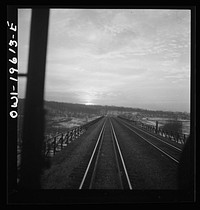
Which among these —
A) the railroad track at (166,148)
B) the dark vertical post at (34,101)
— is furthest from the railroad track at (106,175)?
the railroad track at (166,148)

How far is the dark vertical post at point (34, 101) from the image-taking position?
4.14 meters

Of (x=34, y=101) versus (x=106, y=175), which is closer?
(x=34, y=101)

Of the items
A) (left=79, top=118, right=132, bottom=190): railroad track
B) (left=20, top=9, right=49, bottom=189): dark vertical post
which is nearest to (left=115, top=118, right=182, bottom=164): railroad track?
(left=79, top=118, right=132, bottom=190): railroad track

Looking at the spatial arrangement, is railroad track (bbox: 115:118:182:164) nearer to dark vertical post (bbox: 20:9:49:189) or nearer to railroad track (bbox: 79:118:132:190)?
railroad track (bbox: 79:118:132:190)

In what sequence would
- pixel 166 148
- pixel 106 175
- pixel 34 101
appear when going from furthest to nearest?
pixel 166 148, pixel 106 175, pixel 34 101

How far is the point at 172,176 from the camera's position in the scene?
6297mm

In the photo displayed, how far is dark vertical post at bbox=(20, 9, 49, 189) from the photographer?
13.6ft

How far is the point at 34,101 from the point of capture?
13.6ft

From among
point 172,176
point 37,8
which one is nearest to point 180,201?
point 172,176

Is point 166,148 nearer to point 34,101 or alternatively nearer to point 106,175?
point 106,175

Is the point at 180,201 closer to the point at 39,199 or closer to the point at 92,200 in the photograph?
the point at 92,200

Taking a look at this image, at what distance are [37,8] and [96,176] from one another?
17.3ft

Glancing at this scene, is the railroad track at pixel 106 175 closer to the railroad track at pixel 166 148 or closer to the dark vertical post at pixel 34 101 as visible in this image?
the dark vertical post at pixel 34 101

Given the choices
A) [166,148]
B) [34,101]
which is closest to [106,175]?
[34,101]
